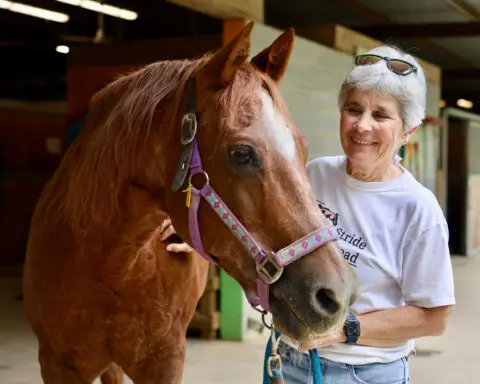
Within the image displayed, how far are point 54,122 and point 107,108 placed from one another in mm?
7385

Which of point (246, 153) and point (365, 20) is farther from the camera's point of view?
point (365, 20)

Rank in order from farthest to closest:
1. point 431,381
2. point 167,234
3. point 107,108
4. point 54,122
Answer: point 54,122
point 431,381
point 167,234
point 107,108

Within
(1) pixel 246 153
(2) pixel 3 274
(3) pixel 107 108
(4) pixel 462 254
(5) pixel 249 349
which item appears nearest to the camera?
(1) pixel 246 153

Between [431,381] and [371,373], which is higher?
[371,373]

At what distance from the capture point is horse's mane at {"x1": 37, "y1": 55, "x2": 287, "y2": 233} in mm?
1609

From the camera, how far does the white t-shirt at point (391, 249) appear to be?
1.53 m

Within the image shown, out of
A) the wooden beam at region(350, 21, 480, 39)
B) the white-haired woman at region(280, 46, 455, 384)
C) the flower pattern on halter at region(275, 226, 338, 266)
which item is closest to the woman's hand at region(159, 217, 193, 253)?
the white-haired woman at region(280, 46, 455, 384)

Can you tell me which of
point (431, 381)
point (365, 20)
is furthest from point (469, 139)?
point (431, 381)

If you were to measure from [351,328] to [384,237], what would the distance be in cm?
23

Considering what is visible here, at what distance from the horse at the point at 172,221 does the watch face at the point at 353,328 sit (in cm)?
10

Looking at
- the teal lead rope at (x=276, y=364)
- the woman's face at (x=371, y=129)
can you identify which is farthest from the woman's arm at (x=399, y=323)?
the woman's face at (x=371, y=129)

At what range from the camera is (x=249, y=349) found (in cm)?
479

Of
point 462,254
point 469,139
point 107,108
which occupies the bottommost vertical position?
point 462,254

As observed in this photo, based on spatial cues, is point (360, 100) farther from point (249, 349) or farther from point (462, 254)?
point (462, 254)
